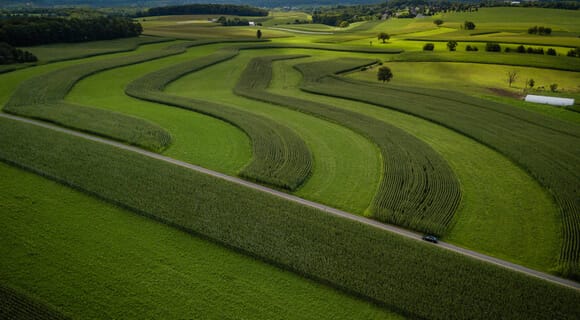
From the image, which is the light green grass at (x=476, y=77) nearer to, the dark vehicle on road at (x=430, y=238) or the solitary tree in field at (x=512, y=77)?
the solitary tree in field at (x=512, y=77)

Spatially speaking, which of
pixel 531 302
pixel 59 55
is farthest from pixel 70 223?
pixel 59 55

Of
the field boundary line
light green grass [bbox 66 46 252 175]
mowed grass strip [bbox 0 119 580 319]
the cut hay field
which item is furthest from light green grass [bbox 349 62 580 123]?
mowed grass strip [bbox 0 119 580 319]

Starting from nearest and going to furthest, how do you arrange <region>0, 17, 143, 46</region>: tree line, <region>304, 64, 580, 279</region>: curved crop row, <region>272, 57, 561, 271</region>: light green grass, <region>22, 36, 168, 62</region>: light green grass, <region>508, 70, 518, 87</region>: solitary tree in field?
<region>272, 57, 561, 271</region>: light green grass, <region>304, 64, 580, 279</region>: curved crop row, <region>508, 70, 518, 87</region>: solitary tree in field, <region>22, 36, 168, 62</region>: light green grass, <region>0, 17, 143, 46</region>: tree line

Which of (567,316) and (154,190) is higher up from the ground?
(154,190)

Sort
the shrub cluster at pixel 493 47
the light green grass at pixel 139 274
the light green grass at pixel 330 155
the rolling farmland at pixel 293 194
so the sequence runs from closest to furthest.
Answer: the light green grass at pixel 139 274 < the rolling farmland at pixel 293 194 < the light green grass at pixel 330 155 < the shrub cluster at pixel 493 47

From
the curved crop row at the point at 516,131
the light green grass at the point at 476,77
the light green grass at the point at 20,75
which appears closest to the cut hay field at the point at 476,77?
the light green grass at the point at 476,77

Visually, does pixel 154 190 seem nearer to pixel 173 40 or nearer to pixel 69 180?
pixel 69 180

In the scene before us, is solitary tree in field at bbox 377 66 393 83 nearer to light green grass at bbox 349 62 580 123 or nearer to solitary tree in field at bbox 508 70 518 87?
light green grass at bbox 349 62 580 123
